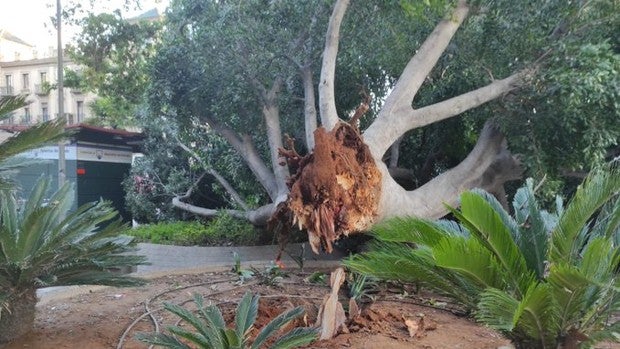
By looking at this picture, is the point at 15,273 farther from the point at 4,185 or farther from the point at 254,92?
the point at 254,92

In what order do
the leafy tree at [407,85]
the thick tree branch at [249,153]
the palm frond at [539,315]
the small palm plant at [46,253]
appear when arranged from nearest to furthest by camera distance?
1. the palm frond at [539,315]
2. the small palm plant at [46,253]
3. the leafy tree at [407,85]
4. the thick tree branch at [249,153]

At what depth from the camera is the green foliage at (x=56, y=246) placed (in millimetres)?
4871

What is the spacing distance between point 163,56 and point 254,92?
6.25ft

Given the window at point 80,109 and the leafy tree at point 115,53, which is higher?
the window at point 80,109

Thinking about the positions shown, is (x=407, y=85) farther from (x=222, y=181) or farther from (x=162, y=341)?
(x=222, y=181)

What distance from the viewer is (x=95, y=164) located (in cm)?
1827

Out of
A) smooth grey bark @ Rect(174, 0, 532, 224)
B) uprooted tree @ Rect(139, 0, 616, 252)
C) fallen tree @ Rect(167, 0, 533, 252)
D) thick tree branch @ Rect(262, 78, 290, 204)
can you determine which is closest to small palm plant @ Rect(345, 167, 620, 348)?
fallen tree @ Rect(167, 0, 533, 252)

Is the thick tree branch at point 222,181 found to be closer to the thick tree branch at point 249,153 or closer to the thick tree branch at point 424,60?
the thick tree branch at point 249,153

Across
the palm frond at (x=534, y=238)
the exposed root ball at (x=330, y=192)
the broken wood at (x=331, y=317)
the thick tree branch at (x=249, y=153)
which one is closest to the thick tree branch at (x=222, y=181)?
the thick tree branch at (x=249, y=153)

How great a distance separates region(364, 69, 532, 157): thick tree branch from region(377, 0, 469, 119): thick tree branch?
21cm

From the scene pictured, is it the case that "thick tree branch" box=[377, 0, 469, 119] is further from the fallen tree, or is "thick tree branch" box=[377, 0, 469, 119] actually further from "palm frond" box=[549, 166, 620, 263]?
"palm frond" box=[549, 166, 620, 263]

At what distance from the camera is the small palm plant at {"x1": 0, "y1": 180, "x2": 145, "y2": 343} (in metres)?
4.87

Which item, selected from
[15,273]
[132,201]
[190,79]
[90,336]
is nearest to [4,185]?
[15,273]

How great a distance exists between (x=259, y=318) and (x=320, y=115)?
3396 millimetres
